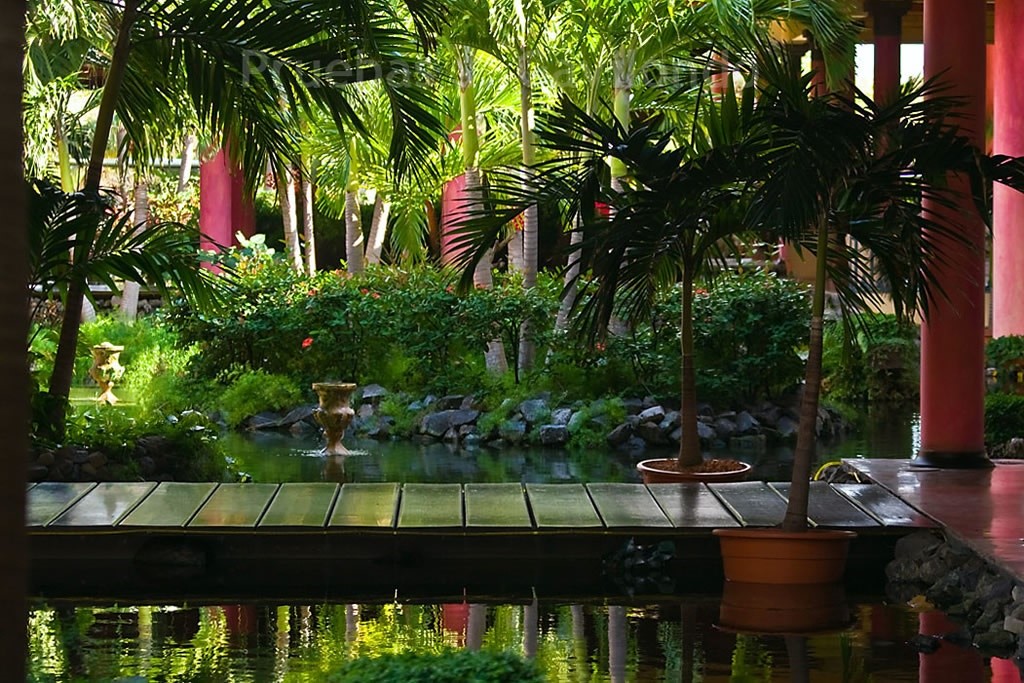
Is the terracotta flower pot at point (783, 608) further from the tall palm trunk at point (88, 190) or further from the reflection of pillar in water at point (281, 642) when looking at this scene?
the tall palm trunk at point (88, 190)

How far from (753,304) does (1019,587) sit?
29.4 feet

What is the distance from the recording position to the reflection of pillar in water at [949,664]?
5.16 m

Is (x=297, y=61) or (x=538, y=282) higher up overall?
(x=297, y=61)

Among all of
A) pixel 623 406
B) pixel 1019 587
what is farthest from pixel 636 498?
pixel 623 406

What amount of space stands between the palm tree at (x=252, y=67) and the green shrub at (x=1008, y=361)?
659 cm

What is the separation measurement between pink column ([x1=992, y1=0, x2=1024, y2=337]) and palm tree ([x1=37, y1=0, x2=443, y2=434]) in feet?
28.7

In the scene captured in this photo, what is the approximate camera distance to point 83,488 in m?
8.03

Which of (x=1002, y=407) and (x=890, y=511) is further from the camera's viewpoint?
(x=1002, y=407)

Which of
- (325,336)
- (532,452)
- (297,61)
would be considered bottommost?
(532,452)

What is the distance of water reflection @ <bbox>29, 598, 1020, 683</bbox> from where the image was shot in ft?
17.3

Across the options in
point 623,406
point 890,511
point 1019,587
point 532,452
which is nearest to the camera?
point 1019,587

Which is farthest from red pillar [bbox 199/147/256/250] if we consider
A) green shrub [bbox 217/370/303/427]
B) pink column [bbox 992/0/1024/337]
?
pink column [bbox 992/0/1024/337]

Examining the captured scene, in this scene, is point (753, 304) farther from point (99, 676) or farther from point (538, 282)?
point (99, 676)

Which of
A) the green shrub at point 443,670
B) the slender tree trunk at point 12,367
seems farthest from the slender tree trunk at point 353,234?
the slender tree trunk at point 12,367
